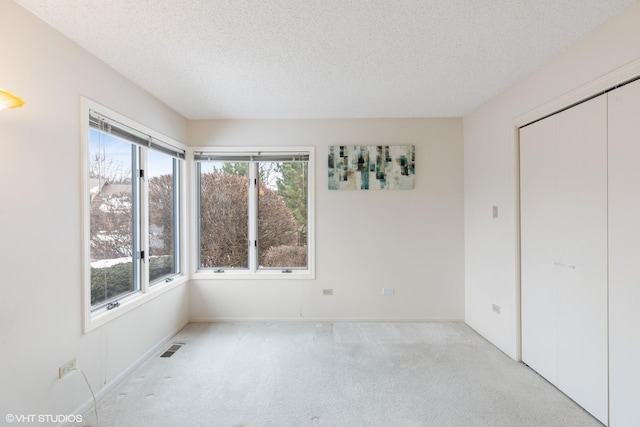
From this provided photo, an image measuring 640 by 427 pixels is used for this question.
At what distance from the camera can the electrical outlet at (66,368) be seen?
182 cm

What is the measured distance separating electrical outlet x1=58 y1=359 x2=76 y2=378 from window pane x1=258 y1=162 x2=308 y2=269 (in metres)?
2.05

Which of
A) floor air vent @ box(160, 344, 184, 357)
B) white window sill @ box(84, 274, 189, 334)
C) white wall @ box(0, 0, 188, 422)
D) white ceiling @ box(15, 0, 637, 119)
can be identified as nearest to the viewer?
white wall @ box(0, 0, 188, 422)

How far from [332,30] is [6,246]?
2.28 m

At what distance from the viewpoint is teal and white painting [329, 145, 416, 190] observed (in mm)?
3568

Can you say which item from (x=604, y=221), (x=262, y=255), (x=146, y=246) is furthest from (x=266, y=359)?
(x=604, y=221)

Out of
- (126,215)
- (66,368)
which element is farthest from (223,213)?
(66,368)

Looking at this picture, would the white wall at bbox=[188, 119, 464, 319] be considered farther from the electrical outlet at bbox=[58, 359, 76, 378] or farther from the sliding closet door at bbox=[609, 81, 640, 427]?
the sliding closet door at bbox=[609, 81, 640, 427]

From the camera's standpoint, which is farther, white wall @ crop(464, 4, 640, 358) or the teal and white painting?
the teal and white painting

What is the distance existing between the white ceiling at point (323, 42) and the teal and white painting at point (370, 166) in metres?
0.74

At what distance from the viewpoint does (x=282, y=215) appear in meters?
3.69

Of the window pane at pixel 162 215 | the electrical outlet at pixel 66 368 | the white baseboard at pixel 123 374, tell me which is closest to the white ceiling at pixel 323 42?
the window pane at pixel 162 215

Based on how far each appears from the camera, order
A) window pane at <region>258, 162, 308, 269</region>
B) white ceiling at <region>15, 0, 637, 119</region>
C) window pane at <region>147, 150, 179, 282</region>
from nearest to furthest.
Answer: white ceiling at <region>15, 0, 637, 119</region> < window pane at <region>147, 150, 179, 282</region> < window pane at <region>258, 162, 308, 269</region>

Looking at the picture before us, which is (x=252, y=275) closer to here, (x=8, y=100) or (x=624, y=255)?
(x=8, y=100)

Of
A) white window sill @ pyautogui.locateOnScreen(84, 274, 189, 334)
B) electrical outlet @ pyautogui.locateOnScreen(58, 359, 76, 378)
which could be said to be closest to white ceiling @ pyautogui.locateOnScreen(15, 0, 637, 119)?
white window sill @ pyautogui.locateOnScreen(84, 274, 189, 334)
